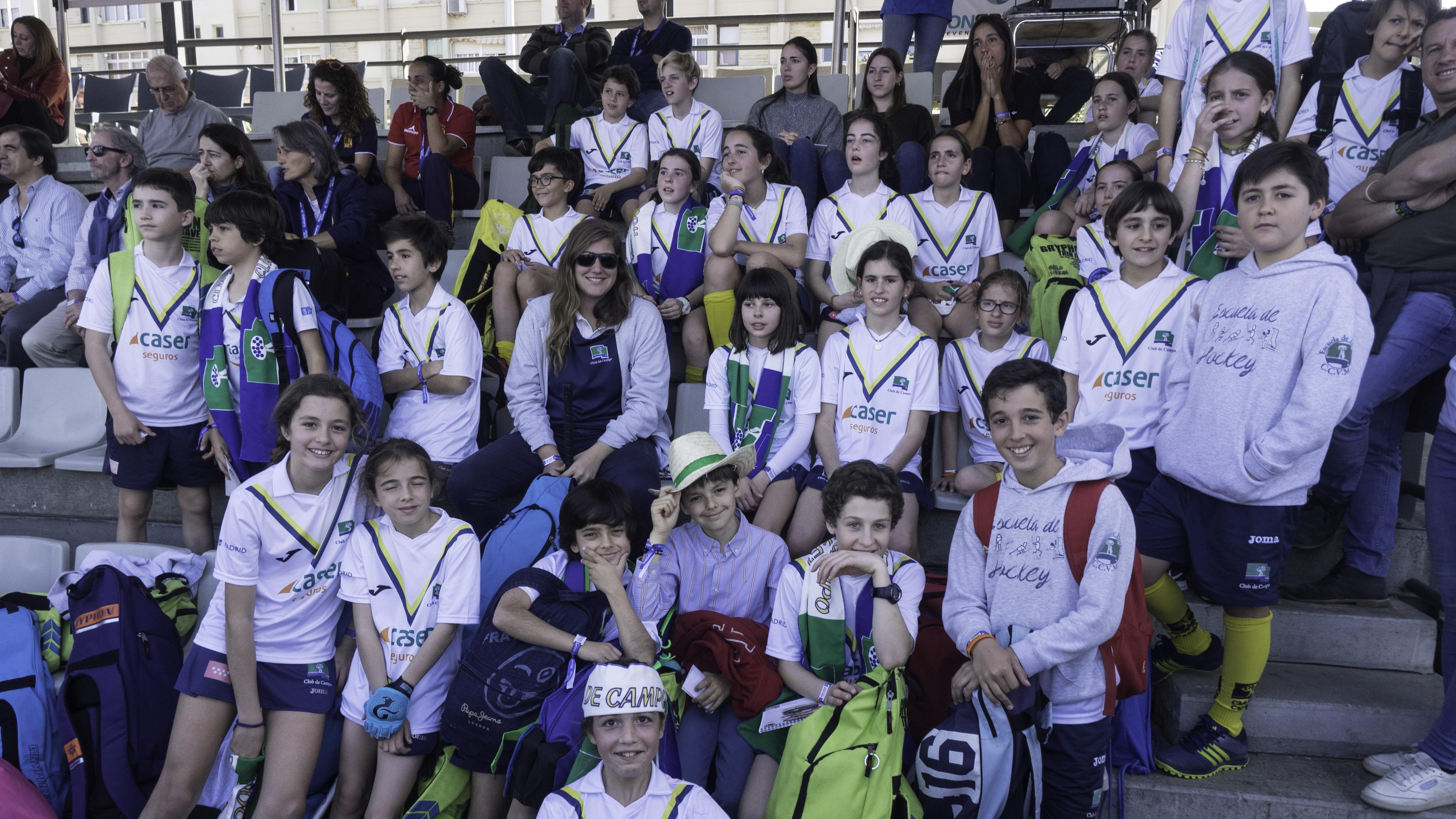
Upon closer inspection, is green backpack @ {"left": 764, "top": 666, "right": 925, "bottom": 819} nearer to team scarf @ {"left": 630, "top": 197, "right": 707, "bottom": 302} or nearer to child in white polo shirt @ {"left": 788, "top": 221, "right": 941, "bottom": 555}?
child in white polo shirt @ {"left": 788, "top": 221, "right": 941, "bottom": 555}

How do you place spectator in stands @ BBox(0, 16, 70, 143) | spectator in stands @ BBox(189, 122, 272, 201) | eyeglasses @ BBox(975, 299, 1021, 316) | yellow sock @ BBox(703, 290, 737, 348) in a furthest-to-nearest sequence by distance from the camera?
1. spectator in stands @ BBox(0, 16, 70, 143)
2. spectator in stands @ BBox(189, 122, 272, 201)
3. yellow sock @ BBox(703, 290, 737, 348)
4. eyeglasses @ BBox(975, 299, 1021, 316)

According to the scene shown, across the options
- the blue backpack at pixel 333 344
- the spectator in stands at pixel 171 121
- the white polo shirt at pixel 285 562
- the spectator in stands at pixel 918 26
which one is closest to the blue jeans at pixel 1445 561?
the white polo shirt at pixel 285 562

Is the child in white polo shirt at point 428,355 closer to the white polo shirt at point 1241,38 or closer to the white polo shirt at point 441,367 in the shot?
the white polo shirt at point 441,367

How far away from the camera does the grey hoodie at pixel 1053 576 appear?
215cm

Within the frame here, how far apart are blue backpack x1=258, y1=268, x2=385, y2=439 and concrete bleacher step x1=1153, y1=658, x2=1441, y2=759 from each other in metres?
2.71

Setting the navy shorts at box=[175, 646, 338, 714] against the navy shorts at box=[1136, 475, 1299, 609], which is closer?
the navy shorts at box=[1136, 475, 1299, 609]

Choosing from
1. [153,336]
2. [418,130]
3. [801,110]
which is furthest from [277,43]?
[153,336]

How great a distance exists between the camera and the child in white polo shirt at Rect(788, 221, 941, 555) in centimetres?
322

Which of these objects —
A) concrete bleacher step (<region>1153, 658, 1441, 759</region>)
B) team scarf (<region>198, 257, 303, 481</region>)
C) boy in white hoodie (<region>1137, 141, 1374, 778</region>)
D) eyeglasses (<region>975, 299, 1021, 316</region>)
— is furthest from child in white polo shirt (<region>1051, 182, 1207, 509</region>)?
team scarf (<region>198, 257, 303, 481</region>)

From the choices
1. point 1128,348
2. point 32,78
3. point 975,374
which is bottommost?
point 975,374

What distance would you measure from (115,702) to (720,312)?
2488mm

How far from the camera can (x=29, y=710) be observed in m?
2.71

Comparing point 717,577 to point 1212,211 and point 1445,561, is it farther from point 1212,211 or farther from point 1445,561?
point 1212,211

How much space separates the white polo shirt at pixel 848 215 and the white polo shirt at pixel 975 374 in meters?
0.89
